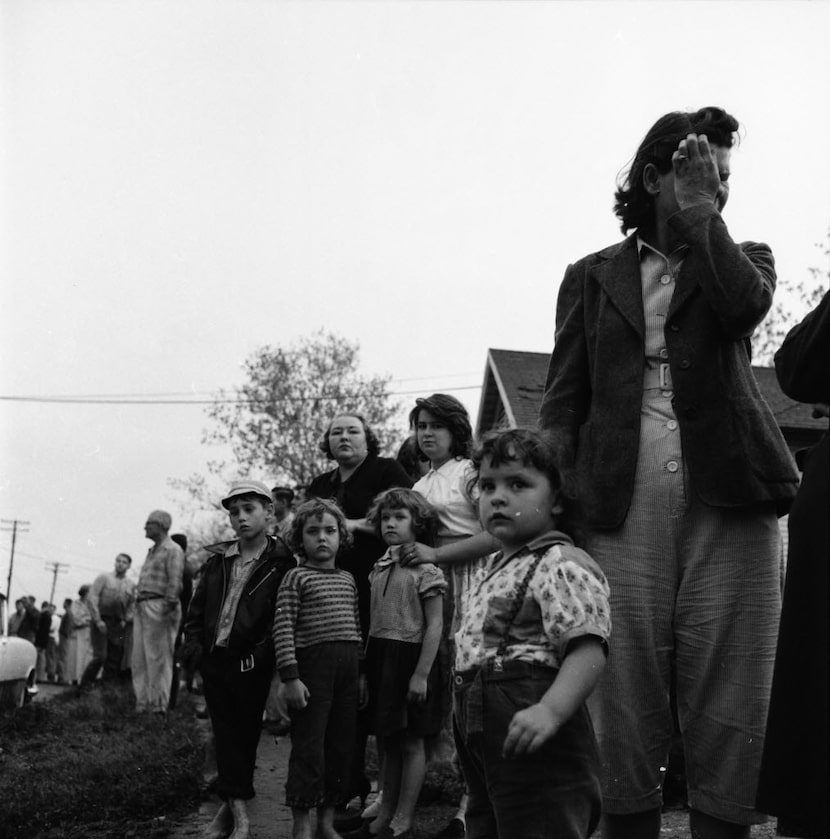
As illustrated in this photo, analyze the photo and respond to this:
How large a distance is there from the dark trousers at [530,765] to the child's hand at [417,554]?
6.25ft

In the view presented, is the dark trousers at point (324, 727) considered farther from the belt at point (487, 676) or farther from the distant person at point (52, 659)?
the distant person at point (52, 659)

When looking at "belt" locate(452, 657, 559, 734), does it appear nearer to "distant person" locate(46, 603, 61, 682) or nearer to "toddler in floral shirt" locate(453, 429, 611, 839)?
"toddler in floral shirt" locate(453, 429, 611, 839)

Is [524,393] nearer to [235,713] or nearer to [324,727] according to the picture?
[235,713]

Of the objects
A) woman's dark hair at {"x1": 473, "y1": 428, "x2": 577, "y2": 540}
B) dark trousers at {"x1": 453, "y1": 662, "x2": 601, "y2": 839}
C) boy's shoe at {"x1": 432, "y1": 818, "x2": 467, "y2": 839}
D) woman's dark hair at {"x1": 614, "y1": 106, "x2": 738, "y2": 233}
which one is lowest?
boy's shoe at {"x1": 432, "y1": 818, "x2": 467, "y2": 839}

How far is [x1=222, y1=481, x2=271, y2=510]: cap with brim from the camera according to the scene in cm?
564

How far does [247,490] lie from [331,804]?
5.15 ft

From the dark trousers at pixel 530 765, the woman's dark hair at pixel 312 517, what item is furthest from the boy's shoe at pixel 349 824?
the dark trousers at pixel 530 765

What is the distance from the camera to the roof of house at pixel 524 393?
87.3 ft

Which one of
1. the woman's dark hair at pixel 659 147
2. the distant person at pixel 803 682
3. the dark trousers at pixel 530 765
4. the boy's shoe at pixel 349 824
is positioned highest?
the woman's dark hair at pixel 659 147

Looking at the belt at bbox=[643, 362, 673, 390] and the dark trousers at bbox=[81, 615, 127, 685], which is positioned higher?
the belt at bbox=[643, 362, 673, 390]

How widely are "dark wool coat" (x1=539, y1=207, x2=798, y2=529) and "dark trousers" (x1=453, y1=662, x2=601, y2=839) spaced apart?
1.83ft

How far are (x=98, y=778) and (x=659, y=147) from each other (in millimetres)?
4700

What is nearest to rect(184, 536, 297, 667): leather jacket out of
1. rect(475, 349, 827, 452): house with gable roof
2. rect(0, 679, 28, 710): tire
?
rect(0, 679, 28, 710): tire

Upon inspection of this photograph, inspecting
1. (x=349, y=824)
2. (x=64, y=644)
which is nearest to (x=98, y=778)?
(x=349, y=824)
